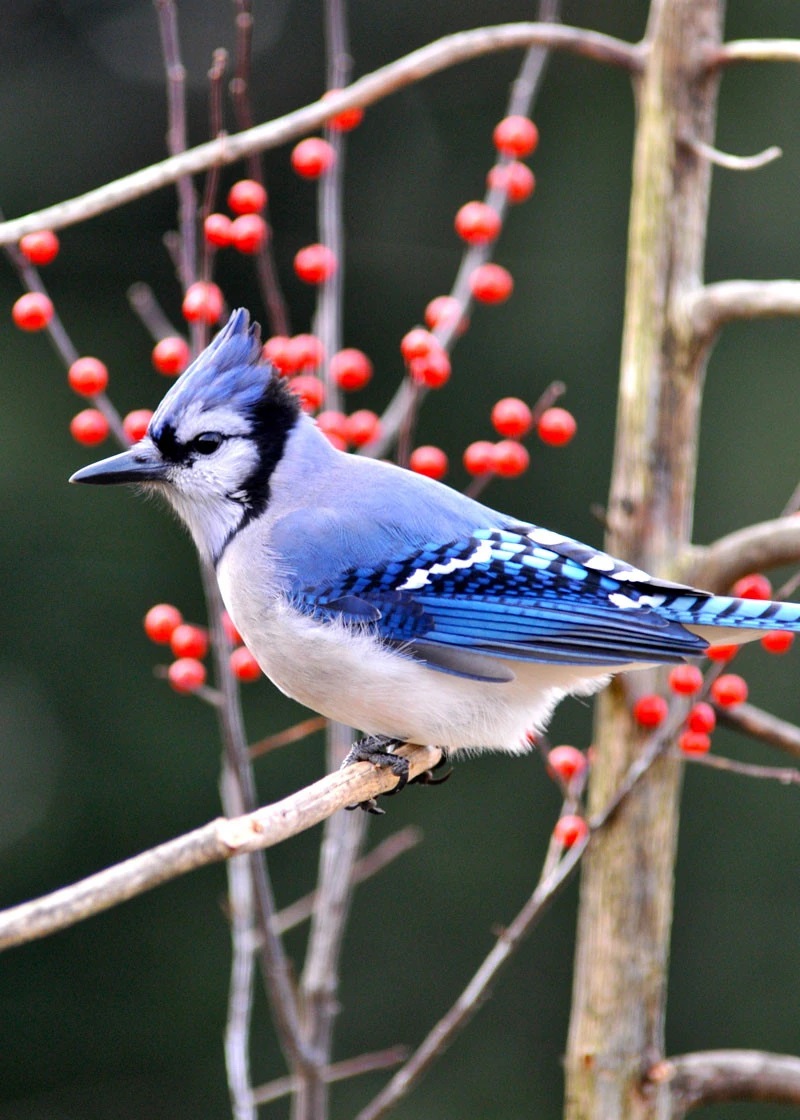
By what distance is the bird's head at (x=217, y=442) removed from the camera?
146cm

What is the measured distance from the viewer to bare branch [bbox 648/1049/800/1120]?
1503 millimetres

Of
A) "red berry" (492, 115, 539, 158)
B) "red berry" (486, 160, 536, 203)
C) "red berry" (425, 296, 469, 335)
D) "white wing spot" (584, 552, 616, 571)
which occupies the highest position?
"red berry" (492, 115, 539, 158)

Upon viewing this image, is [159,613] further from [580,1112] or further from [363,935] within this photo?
[363,935]

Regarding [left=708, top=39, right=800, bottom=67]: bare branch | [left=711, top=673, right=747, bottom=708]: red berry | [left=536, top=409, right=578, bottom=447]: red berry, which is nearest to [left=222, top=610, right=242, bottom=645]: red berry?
[left=536, top=409, right=578, bottom=447]: red berry

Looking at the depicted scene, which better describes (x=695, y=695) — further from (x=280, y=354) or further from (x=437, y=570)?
(x=280, y=354)

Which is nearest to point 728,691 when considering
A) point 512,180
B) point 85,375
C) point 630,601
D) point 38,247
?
point 630,601

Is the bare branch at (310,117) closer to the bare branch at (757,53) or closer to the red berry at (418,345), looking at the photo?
the bare branch at (757,53)

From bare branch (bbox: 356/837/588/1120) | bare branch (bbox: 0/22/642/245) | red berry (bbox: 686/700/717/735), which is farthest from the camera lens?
red berry (bbox: 686/700/717/735)

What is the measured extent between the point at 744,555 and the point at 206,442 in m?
0.55

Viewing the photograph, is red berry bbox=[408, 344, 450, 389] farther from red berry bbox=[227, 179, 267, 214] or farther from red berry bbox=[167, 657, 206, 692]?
red berry bbox=[167, 657, 206, 692]

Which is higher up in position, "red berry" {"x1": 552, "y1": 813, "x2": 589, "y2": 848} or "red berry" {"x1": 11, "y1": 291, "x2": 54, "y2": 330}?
"red berry" {"x1": 11, "y1": 291, "x2": 54, "y2": 330}

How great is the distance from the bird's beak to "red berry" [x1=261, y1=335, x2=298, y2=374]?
147mm

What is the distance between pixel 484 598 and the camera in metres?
1.55

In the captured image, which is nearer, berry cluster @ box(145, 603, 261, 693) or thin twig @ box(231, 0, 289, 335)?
thin twig @ box(231, 0, 289, 335)
